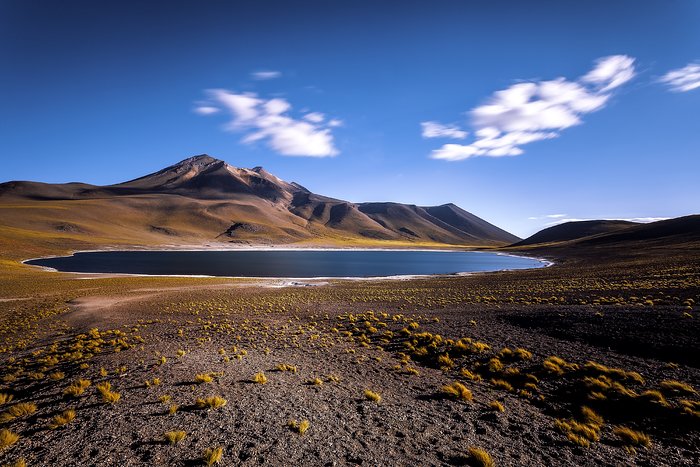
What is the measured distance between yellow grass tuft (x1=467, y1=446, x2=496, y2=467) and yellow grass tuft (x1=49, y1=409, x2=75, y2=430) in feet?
40.3

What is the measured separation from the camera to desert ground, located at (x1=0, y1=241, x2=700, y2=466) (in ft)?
29.0

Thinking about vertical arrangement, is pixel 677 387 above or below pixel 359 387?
above

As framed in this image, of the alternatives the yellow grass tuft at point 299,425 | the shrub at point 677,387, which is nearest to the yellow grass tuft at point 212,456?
the yellow grass tuft at point 299,425

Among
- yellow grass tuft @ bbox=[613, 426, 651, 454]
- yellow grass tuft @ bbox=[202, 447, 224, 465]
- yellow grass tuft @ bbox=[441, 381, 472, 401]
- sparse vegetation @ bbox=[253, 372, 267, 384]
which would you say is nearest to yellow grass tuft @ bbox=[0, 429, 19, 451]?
yellow grass tuft @ bbox=[202, 447, 224, 465]

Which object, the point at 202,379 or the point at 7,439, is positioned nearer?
the point at 7,439

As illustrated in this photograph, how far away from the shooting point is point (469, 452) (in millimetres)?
8727

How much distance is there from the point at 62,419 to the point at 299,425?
7485 millimetres

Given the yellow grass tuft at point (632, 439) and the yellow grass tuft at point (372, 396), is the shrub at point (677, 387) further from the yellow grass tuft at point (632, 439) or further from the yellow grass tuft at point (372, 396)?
the yellow grass tuft at point (372, 396)

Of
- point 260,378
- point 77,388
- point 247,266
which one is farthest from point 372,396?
point 247,266

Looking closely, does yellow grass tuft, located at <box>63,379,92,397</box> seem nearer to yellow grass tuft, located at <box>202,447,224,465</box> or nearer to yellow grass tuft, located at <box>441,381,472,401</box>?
yellow grass tuft, located at <box>202,447,224,465</box>

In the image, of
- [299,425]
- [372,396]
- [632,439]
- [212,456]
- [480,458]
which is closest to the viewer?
[212,456]

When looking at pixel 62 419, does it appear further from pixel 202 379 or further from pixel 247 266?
pixel 247 266

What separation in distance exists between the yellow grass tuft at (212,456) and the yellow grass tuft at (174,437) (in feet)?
3.63

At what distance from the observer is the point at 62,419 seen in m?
10.0
